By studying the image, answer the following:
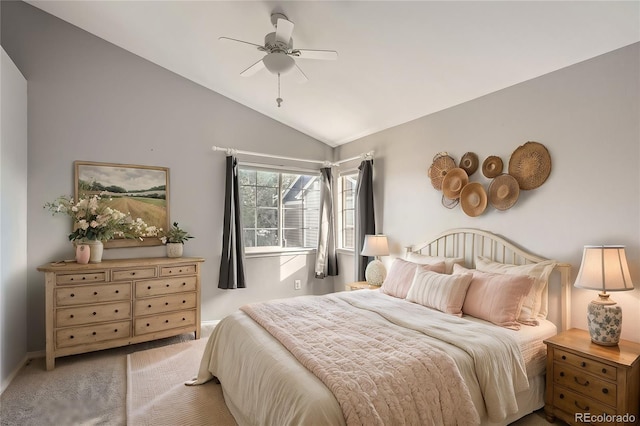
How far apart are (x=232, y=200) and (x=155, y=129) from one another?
1194mm

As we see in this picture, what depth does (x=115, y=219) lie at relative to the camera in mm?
3289

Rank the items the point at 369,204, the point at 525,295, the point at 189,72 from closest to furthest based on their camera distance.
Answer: the point at 525,295, the point at 189,72, the point at 369,204

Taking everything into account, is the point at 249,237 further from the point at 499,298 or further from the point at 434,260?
the point at 499,298

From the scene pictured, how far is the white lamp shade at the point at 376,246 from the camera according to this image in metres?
3.81

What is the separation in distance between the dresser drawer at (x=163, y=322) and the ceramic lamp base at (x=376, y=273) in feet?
6.61

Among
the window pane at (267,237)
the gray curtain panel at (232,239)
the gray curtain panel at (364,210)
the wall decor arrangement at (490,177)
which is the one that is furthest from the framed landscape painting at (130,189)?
the wall decor arrangement at (490,177)

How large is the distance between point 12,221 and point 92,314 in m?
1.04

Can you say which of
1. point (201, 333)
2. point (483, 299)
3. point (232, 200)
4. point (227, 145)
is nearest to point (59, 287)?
point (201, 333)

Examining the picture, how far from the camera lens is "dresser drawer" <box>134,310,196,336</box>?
3225 millimetres

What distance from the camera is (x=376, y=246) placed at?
382 cm

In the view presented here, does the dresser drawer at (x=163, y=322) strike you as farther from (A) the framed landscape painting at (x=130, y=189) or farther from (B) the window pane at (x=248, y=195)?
(B) the window pane at (x=248, y=195)

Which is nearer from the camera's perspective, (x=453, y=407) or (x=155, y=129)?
(x=453, y=407)

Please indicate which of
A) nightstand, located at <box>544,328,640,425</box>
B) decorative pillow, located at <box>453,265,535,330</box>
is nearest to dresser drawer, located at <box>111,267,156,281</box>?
decorative pillow, located at <box>453,265,535,330</box>

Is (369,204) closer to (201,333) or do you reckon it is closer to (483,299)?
(483,299)
